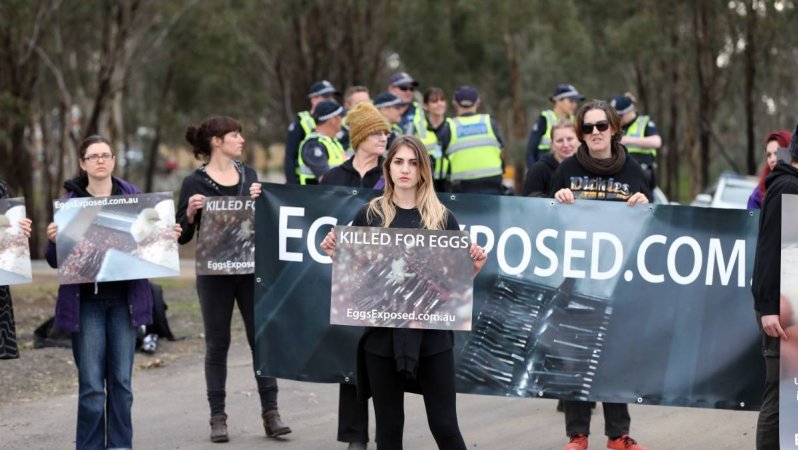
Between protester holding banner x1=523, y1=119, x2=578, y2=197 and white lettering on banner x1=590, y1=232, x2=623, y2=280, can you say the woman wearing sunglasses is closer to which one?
white lettering on banner x1=590, y1=232, x2=623, y2=280

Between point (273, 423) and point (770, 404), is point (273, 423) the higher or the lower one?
the lower one

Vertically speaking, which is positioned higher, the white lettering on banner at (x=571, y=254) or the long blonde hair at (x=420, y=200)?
the long blonde hair at (x=420, y=200)

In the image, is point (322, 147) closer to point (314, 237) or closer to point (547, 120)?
point (314, 237)

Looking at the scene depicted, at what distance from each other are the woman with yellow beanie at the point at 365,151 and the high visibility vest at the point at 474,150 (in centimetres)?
425

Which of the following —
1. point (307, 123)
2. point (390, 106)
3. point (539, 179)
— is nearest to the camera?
point (539, 179)

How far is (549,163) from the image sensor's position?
341 inches

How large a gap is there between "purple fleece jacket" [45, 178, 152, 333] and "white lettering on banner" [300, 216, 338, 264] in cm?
94

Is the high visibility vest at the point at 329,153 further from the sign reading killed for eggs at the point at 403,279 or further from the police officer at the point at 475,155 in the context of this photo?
the sign reading killed for eggs at the point at 403,279

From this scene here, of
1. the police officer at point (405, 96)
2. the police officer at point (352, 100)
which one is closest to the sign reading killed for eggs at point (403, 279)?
the police officer at point (352, 100)

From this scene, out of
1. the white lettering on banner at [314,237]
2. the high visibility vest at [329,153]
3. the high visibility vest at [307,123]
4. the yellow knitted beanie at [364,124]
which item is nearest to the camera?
the white lettering on banner at [314,237]

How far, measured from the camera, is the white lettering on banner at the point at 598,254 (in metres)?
7.23

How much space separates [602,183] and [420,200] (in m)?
1.74

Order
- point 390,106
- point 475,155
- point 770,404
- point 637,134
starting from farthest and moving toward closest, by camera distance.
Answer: point 637,134 → point 475,155 → point 390,106 → point 770,404

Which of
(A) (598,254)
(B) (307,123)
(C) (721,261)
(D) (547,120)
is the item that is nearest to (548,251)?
(A) (598,254)
